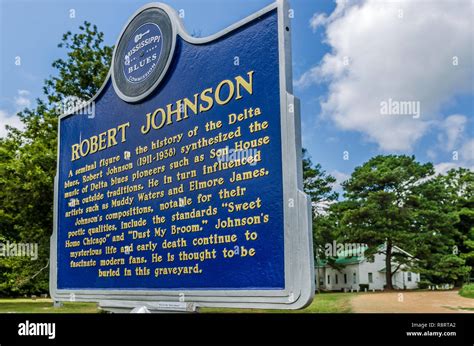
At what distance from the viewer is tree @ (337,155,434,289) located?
29.5m

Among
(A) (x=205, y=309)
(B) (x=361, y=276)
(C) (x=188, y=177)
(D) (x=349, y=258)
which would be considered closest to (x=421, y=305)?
(D) (x=349, y=258)

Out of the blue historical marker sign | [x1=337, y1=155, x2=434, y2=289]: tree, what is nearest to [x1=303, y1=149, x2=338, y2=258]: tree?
[x1=337, y1=155, x2=434, y2=289]: tree

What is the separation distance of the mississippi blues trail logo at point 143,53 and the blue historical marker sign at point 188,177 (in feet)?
0.07

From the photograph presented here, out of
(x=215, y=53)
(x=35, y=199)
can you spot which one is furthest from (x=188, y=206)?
(x=35, y=199)

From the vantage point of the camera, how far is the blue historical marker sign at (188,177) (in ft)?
14.2

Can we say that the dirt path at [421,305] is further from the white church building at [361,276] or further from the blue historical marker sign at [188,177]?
the blue historical marker sign at [188,177]

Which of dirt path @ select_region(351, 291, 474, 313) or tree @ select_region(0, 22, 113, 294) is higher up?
tree @ select_region(0, 22, 113, 294)

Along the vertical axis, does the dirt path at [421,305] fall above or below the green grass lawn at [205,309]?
below

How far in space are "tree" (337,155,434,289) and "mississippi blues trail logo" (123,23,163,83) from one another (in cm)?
2458

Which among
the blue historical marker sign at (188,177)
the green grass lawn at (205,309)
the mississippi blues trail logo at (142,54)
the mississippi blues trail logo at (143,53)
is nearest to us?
the blue historical marker sign at (188,177)

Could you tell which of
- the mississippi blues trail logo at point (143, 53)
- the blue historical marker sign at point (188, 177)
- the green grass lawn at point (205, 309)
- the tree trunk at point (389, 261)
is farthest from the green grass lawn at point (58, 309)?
the tree trunk at point (389, 261)

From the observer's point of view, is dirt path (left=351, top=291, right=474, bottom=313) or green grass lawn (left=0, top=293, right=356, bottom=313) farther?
dirt path (left=351, top=291, right=474, bottom=313)

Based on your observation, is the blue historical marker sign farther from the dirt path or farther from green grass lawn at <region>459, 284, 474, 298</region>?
green grass lawn at <region>459, 284, 474, 298</region>

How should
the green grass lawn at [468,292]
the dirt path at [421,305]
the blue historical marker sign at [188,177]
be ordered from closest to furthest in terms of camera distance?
the blue historical marker sign at [188,177] < the dirt path at [421,305] < the green grass lawn at [468,292]
